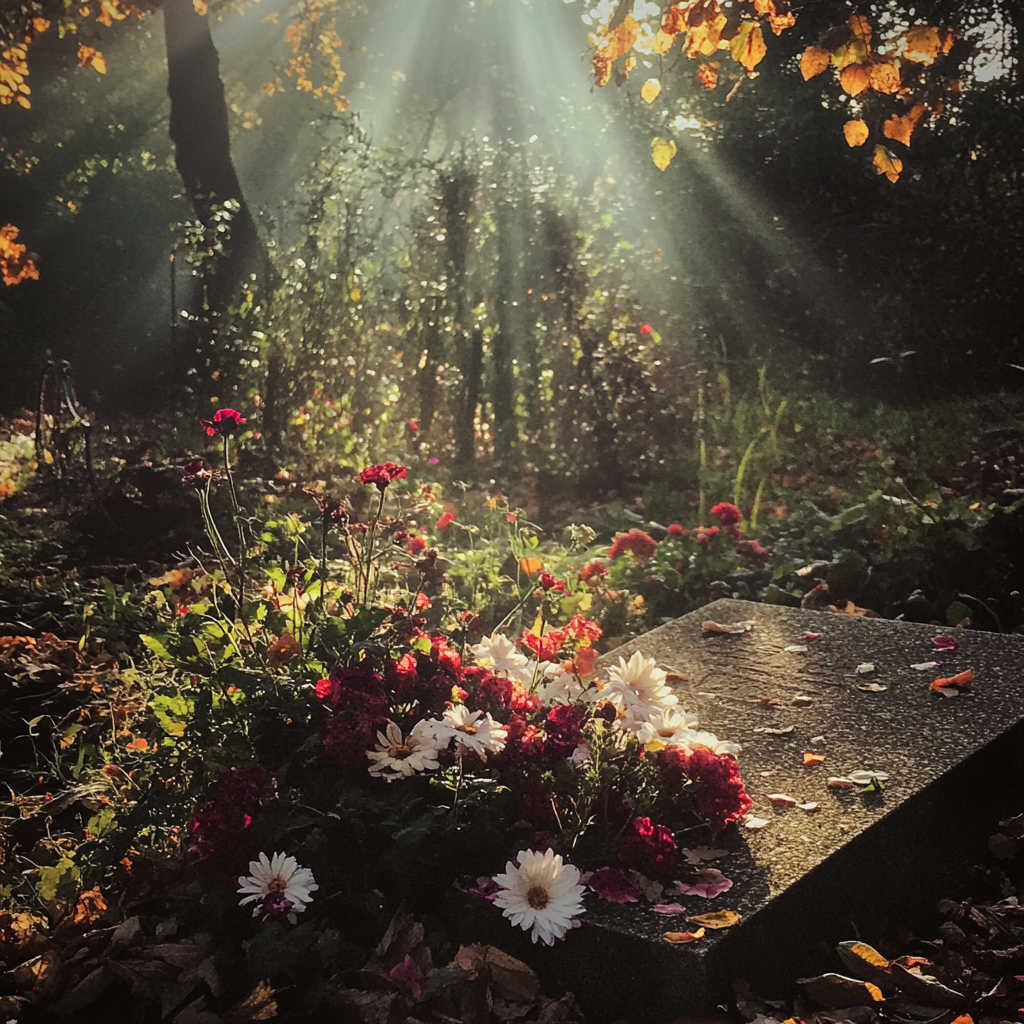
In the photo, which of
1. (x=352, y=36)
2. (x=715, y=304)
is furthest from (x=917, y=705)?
(x=352, y=36)

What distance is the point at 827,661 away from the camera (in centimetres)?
332

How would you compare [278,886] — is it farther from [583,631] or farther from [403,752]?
[583,631]

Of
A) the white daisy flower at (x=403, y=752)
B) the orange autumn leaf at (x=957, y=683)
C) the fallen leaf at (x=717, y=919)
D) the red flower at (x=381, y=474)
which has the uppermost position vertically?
the red flower at (x=381, y=474)

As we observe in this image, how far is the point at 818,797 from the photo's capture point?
2.41 m

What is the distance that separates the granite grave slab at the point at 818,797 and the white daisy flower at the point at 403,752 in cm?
40

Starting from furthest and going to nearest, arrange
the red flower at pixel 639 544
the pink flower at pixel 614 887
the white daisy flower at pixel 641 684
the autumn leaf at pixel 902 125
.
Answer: the red flower at pixel 639 544, the autumn leaf at pixel 902 125, the white daisy flower at pixel 641 684, the pink flower at pixel 614 887

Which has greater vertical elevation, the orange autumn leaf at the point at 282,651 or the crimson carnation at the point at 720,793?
the orange autumn leaf at the point at 282,651

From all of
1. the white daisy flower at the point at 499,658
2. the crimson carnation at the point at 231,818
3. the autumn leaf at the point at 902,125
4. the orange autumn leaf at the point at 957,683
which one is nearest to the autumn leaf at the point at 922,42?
the autumn leaf at the point at 902,125

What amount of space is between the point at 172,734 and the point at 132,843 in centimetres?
35

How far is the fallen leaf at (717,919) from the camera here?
74.6 inches

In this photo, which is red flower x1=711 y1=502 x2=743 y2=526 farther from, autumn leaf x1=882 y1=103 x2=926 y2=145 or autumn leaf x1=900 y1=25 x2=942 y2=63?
autumn leaf x1=900 y1=25 x2=942 y2=63

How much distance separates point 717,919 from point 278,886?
0.86 metres

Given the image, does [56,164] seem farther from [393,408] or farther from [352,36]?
[393,408]

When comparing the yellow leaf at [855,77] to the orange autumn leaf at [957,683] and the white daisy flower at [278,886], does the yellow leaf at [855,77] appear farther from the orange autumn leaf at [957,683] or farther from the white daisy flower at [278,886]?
the white daisy flower at [278,886]
